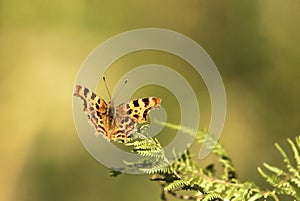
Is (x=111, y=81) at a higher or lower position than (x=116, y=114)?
higher

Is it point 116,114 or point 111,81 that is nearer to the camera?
point 116,114

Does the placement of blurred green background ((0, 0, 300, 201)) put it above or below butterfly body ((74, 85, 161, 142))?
above

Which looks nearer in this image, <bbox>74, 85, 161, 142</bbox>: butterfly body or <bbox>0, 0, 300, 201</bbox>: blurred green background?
<bbox>74, 85, 161, 142</bbox>: butterfly body

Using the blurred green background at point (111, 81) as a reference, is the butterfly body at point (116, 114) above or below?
below

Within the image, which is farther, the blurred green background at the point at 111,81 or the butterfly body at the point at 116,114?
the blurred green background at the point at 111,81
